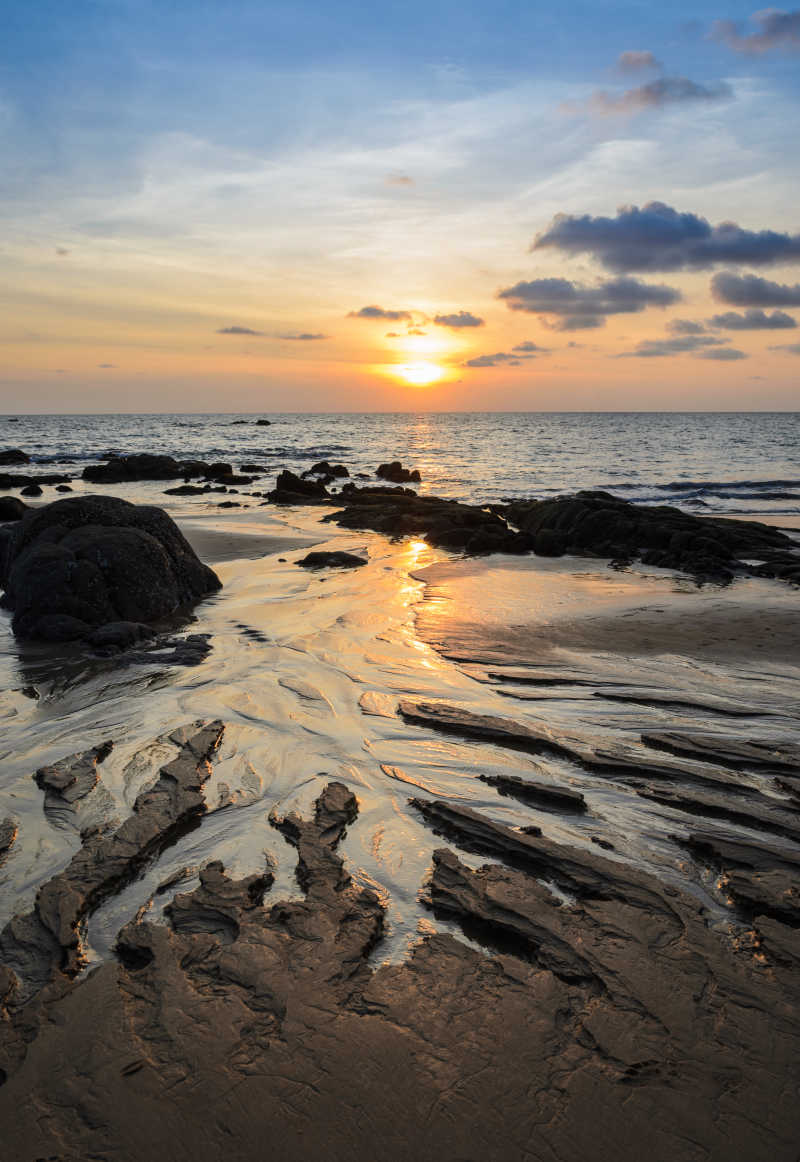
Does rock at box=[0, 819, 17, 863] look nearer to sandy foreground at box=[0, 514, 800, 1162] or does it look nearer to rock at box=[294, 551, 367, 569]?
sandy foreground at box=[0, 514, 800, 1162]

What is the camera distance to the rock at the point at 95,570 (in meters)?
8.81

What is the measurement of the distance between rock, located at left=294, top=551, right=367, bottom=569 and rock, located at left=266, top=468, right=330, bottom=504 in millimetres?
11531

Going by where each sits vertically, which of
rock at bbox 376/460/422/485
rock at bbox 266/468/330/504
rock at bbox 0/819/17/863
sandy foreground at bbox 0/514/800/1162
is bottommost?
rock at bbox 0/819/17/863

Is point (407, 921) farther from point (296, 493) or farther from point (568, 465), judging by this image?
point (568, 465)

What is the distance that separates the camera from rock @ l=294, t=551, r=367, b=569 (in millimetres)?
13477

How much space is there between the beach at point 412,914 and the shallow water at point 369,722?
32 millimetres

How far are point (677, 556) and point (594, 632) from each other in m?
6.39

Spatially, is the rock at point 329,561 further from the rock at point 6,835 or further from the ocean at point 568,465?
the ocean at point 568,465

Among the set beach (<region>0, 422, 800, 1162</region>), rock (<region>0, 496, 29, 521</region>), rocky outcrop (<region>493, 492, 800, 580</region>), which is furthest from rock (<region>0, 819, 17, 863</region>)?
rock (<region>0, 496, 29, 521</region>)

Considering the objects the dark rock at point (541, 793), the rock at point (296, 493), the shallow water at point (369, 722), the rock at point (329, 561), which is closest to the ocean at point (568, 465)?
the rock at point (296, 493)

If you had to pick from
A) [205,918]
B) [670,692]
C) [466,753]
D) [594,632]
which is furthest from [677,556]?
[205,918]

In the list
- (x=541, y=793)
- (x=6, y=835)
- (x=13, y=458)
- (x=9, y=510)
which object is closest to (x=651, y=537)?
(x=541, y=793)

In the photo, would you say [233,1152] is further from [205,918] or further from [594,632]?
[594,632]

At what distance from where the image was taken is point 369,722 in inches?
228
